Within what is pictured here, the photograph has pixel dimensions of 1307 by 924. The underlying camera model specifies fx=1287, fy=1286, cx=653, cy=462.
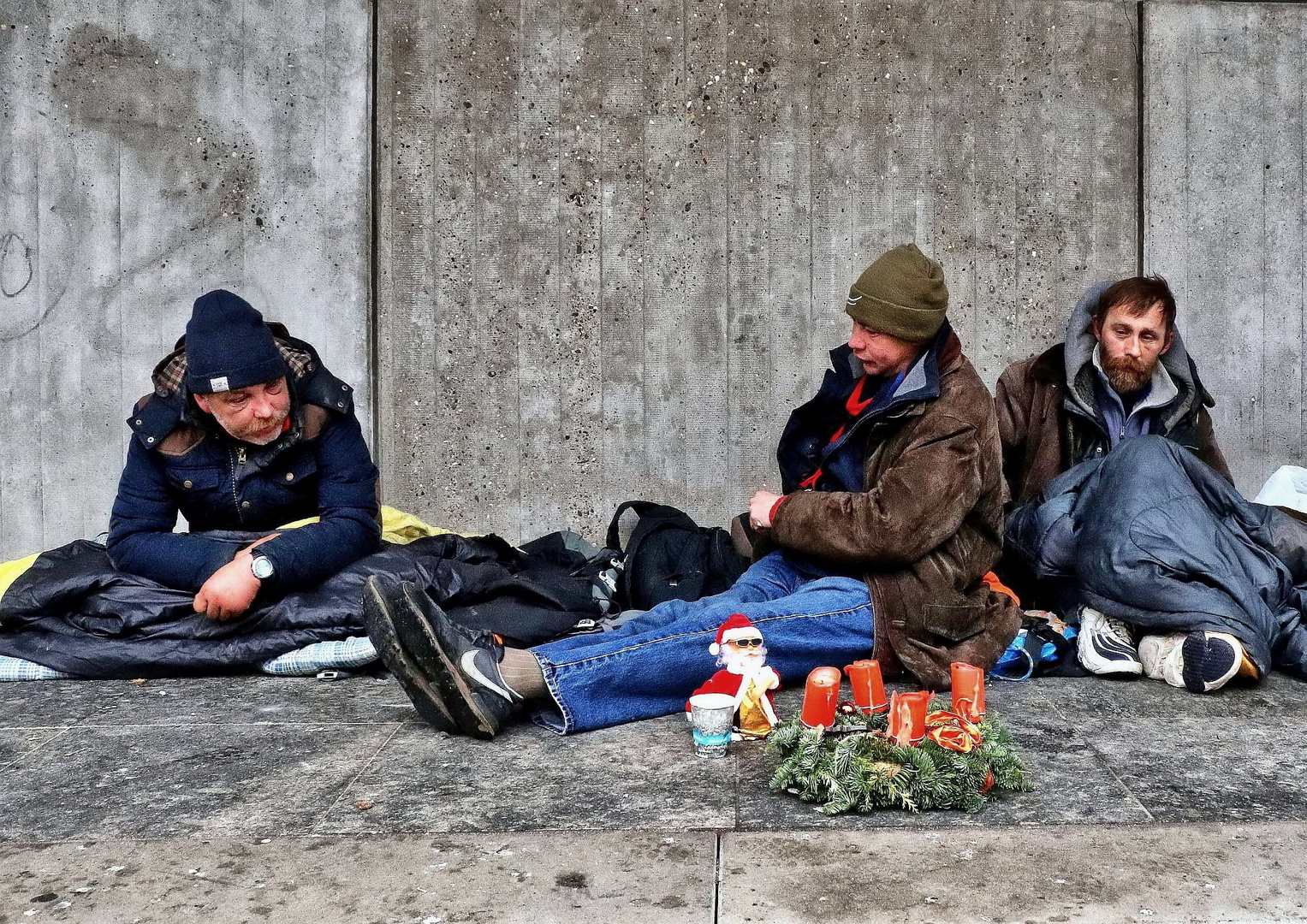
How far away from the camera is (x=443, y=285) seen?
5.46m

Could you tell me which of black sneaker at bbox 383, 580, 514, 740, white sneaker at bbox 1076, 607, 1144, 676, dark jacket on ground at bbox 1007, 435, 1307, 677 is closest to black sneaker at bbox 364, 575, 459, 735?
black sneaker at bbox 383, 580, 514, 740

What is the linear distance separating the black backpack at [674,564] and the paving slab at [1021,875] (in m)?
1.93

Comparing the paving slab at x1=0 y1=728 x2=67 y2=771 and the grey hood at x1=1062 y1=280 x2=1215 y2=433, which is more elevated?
the grey hood at x1=1062 y1=280 x2=1215 y2=433

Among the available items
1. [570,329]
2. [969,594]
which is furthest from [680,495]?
[969,594]

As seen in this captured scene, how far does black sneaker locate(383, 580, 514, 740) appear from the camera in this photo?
123 inches

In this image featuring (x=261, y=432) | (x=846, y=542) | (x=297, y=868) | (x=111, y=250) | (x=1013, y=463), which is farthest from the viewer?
(x=111, y=250)

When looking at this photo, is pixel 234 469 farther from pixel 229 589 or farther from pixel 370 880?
pixel 370 880

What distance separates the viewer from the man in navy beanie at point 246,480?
3.96 meters

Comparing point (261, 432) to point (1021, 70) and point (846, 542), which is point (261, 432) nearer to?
point (846, 542)

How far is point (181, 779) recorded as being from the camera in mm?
3070

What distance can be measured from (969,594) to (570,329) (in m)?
2.32

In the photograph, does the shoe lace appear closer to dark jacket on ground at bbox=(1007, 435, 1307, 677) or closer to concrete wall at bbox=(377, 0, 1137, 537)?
dark jacket on ground at bbox=(1007, 435, 1307, 677)

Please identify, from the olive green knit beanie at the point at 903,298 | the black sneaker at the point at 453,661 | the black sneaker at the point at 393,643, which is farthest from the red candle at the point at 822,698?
the olive green knit beanie at the point at 903,298

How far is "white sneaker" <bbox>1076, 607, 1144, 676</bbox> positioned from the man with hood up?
654 mm
